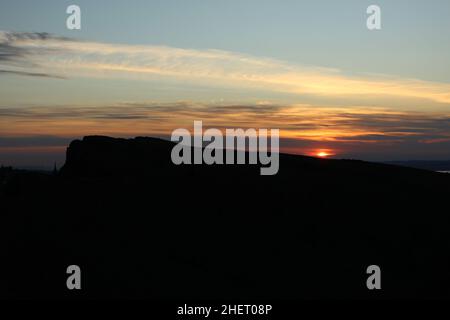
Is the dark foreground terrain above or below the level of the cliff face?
below

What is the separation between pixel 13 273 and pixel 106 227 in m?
4.13

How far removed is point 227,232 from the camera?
2367cm

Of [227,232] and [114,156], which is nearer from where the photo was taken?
[227,232]

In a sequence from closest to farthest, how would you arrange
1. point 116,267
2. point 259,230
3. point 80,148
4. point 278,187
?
point 116,267 → point 259,230 → point 278,187 → point 80,148

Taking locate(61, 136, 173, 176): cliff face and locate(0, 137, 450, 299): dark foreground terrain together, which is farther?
locate(61, 136, 173, 176): cliff face

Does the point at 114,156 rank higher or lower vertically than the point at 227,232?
higher

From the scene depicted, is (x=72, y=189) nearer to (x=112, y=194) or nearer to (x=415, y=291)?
(x=112, y=194)

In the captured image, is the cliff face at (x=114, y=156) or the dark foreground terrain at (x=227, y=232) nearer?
the dark foreground terrain at (x=227, y=232)

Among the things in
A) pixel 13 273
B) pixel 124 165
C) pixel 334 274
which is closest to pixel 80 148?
pixel 124 165

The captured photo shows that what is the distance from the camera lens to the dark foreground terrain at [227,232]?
20297 mm

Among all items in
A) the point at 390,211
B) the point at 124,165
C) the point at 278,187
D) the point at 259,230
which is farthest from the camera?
the point at 124,165

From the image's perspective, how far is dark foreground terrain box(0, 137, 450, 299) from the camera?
20297 mm

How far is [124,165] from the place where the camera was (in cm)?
3225

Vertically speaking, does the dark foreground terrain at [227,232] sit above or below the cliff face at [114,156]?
below
